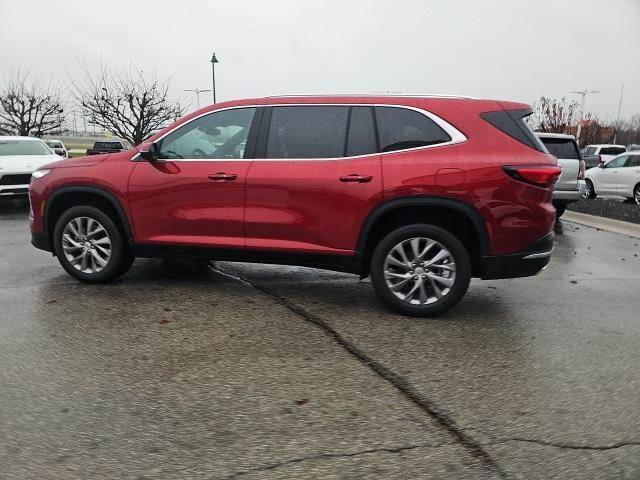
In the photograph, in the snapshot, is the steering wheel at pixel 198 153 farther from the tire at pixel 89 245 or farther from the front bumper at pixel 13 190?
the front bumper at pixel 13 190

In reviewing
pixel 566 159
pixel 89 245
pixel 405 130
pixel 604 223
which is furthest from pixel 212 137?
pixel 604 223

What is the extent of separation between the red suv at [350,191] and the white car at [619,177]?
13.3 metres

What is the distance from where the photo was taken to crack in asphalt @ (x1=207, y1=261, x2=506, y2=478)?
2568mm

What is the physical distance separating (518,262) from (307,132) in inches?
80.8

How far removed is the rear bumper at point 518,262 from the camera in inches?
170

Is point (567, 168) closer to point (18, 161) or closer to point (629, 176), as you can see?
point (629, 176)

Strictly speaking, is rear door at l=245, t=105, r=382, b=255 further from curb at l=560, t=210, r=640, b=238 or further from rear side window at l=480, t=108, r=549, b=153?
curb at l=560, t=210, r=640, b=238

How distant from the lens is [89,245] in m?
5.32

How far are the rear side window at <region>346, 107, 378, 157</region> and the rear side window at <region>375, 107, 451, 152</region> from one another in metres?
0.07

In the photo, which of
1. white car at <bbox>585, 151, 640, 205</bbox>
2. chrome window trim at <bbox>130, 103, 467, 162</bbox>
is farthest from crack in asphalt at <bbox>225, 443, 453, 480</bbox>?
white car at <bbox>585, 151, 640, 205</bbox>

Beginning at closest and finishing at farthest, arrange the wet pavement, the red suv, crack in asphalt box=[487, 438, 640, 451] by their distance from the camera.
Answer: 1. the wet pavement
2. crack in asphalt box=[487, 438, 640, 451]
3. the red suv

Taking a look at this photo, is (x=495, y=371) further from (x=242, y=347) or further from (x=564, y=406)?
(x=242, y=347)

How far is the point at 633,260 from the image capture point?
7340 mm

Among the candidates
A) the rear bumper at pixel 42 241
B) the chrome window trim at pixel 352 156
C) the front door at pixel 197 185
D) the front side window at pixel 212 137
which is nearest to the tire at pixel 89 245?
the rear bumper at pixel 42 241
